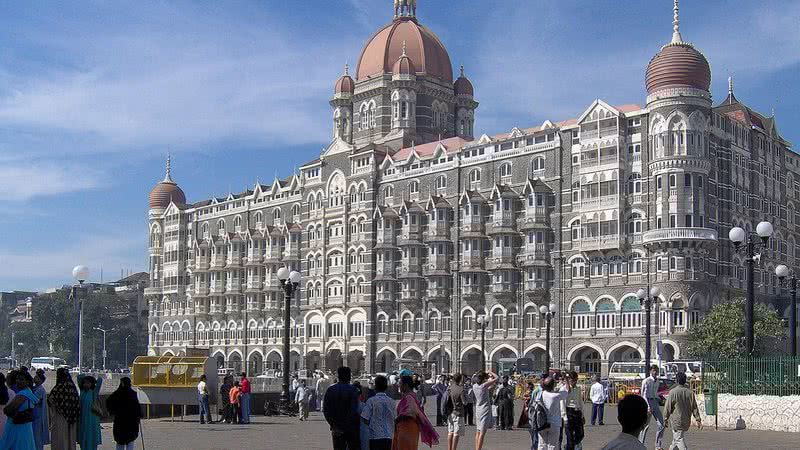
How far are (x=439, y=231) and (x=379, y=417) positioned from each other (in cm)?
5975

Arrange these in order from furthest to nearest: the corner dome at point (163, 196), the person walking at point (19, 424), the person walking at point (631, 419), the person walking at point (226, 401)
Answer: the corner dome at point (163, 196), the person walking at point (226, 401), the person walking at point (19, 424), the person walking at point (631, 419)

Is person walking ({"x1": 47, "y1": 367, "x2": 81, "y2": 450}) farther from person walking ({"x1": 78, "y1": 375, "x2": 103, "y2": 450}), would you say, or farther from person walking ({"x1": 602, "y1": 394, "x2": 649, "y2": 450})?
person walking ({"x1": 602, "y1": 394, "x2": 649, "y2": 450})

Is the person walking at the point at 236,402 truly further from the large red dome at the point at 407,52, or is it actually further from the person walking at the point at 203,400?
the large red dome at the point at 407,52

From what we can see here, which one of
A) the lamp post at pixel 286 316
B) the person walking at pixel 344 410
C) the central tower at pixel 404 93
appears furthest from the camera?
the central tower at pixel 404 93

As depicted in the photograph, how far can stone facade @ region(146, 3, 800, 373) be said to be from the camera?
62.3m

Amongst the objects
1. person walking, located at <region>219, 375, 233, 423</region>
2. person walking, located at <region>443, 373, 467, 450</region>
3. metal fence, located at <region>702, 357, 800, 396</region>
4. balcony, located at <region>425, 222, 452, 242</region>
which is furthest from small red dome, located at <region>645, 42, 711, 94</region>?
person walking, located at <region>443, 373, 467, 450</region>

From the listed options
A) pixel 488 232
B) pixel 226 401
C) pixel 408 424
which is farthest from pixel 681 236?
pixel 408 424

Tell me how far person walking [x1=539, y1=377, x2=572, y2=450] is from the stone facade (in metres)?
45.7

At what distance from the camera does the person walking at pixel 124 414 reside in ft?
52.4

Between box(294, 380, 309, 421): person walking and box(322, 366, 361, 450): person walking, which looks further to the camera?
box(294, 380, 309, 421): person walking

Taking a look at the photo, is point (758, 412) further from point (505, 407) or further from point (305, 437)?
point (305, 437)

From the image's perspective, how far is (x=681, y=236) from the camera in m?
61.1

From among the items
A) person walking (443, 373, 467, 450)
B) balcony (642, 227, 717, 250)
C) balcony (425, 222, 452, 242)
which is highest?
→ balcony (425, 222, 452, 242)

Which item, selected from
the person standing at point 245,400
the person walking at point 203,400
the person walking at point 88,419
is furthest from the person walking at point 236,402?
the person walking at point 88,419
